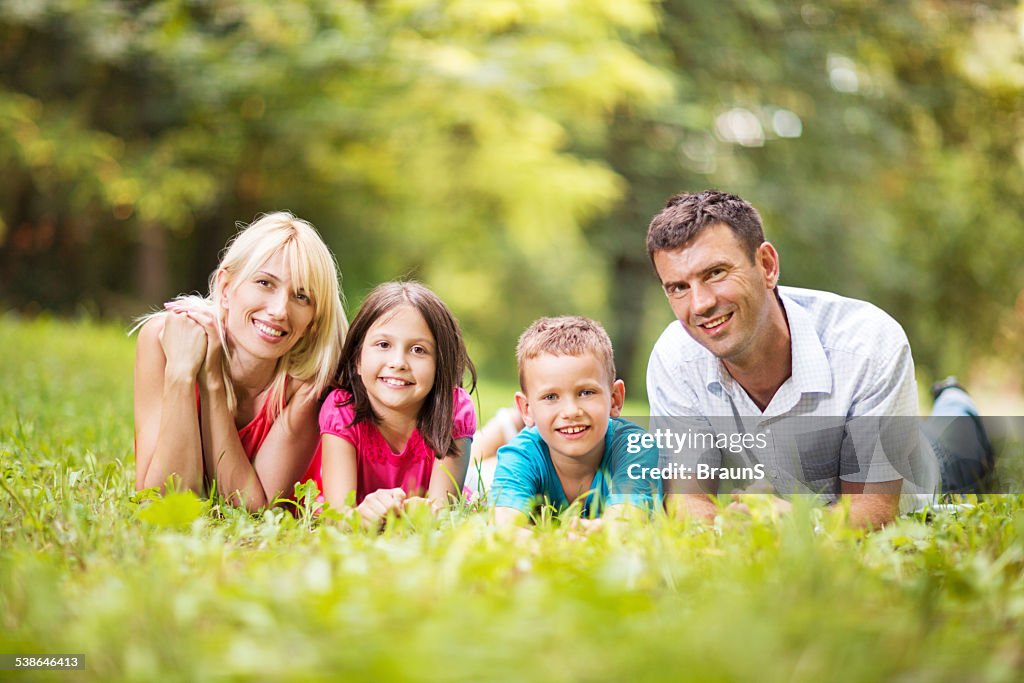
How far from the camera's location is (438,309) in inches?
127

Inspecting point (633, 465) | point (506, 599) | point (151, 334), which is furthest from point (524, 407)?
point (506, 599)

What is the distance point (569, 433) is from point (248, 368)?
1.30 m

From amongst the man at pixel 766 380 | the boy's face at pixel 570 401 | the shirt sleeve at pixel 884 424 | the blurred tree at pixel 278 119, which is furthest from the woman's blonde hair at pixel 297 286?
the blurred tree at pixel 278 119

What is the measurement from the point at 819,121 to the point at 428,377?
35.6ft

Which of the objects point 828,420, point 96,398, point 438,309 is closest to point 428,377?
point 438,309

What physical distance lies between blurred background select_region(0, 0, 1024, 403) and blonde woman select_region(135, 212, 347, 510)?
19.5 feet

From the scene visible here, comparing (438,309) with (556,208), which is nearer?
(438,309)

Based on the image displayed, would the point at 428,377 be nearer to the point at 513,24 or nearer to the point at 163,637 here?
the point at 163,637

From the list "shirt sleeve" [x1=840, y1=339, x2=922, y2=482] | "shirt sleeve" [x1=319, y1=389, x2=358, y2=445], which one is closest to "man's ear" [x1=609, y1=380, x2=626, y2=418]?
A: "shirt sleeve" [x1=840, y1=339, x2=922, y2=482]

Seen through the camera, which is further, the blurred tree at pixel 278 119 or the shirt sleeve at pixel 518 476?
the blurred tree at pixel 278 119

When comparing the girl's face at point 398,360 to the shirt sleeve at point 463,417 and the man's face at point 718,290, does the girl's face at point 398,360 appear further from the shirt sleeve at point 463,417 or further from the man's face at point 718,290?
the man's face at point 718,290

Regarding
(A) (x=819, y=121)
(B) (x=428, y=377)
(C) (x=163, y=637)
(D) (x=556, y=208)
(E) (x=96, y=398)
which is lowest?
(C) (x=163, y=637)

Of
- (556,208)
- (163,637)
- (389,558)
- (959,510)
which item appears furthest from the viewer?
(556,208)

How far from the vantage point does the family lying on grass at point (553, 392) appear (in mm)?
2932
